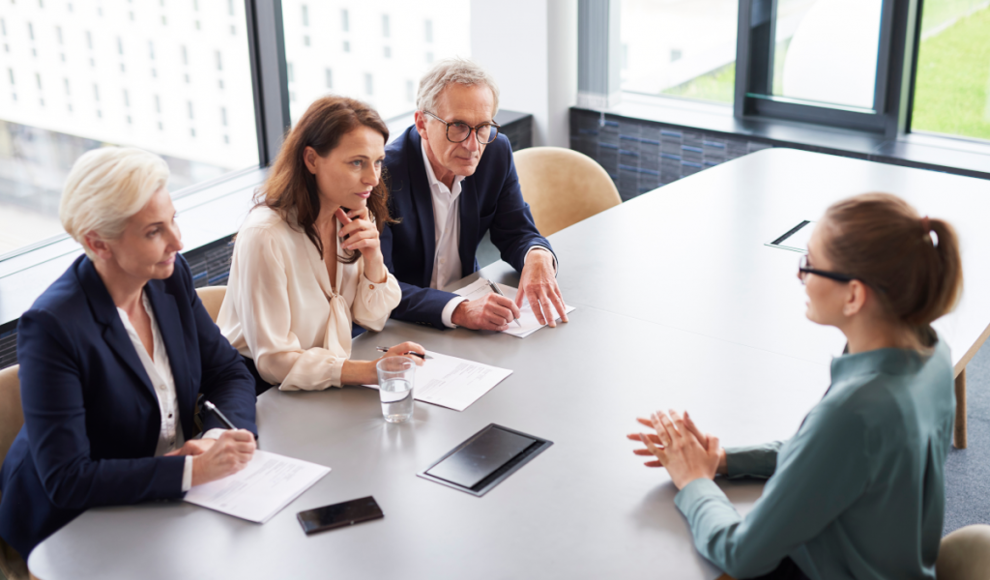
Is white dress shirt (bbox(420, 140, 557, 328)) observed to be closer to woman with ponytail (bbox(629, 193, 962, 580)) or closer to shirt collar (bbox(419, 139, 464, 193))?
shirt collar (bbox(419, 139, 464, 193))

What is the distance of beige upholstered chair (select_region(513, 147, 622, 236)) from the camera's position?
3.30 metres

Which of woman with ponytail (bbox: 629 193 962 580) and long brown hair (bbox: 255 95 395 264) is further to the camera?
long brown hair (bbox: 255 95 395 264)

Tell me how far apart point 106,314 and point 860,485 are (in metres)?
1.29

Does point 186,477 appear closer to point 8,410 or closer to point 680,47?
point 8,410

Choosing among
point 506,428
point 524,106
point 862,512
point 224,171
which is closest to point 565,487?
point 506,428

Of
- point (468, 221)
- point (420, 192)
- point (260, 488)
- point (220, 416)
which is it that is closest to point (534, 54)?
point (468, 221)

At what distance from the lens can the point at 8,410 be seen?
1765 mm

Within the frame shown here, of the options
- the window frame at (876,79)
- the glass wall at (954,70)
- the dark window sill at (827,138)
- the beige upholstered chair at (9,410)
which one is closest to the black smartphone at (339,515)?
the beige upholstered chair at (9,410)

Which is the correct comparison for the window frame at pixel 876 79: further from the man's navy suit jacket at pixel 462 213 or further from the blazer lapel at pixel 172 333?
the blazer lapel at pixel 172 333

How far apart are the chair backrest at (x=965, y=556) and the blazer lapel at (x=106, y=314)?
145 cm

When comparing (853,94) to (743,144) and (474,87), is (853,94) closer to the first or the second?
(743,144)

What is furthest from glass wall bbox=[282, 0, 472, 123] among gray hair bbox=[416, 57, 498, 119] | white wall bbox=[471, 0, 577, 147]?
gray hair bbox=[416, 57, 498, 119]

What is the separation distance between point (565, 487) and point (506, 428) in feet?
0.74

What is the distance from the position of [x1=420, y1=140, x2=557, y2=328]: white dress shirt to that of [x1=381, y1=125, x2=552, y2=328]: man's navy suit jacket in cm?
2
